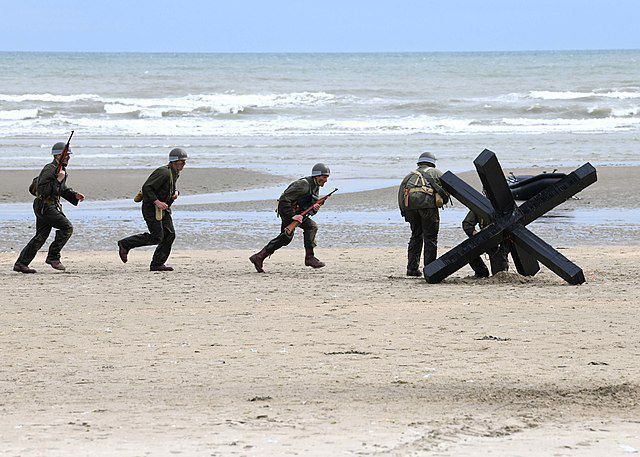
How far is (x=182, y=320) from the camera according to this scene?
10500 millimetres

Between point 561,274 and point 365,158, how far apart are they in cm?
→ 1822

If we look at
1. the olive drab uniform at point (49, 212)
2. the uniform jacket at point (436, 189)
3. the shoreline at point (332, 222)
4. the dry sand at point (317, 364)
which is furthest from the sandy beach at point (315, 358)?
the shoreline at point (332, 222)

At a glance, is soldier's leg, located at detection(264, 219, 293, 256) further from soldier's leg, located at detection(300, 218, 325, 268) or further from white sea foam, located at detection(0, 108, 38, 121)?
white sea foam, located at detection(0, 108, 38, 121)

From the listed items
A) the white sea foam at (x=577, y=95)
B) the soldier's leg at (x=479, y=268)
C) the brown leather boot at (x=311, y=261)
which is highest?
the white sea foam at (x=577, y=95)

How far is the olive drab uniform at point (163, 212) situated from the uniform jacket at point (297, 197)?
4.27 ft

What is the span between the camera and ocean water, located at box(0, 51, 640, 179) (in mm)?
30625

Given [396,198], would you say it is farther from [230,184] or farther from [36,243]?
[36,243]

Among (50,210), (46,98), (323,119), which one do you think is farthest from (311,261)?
(46,98)

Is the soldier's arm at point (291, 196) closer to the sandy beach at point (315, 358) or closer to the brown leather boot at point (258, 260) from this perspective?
the brown leather boot at point (258, 260)

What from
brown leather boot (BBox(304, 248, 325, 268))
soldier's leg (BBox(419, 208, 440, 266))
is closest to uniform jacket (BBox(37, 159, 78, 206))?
brown leather boot (BBox(304, 248, 325, 268))

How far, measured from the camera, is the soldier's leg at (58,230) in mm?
13938

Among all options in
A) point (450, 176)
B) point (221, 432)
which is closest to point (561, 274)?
point (450, 176)

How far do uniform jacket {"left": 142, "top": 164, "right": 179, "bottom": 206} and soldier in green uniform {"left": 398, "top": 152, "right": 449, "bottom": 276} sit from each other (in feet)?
8.70

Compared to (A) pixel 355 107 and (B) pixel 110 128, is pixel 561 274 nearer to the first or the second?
(B) pixel 110 128
